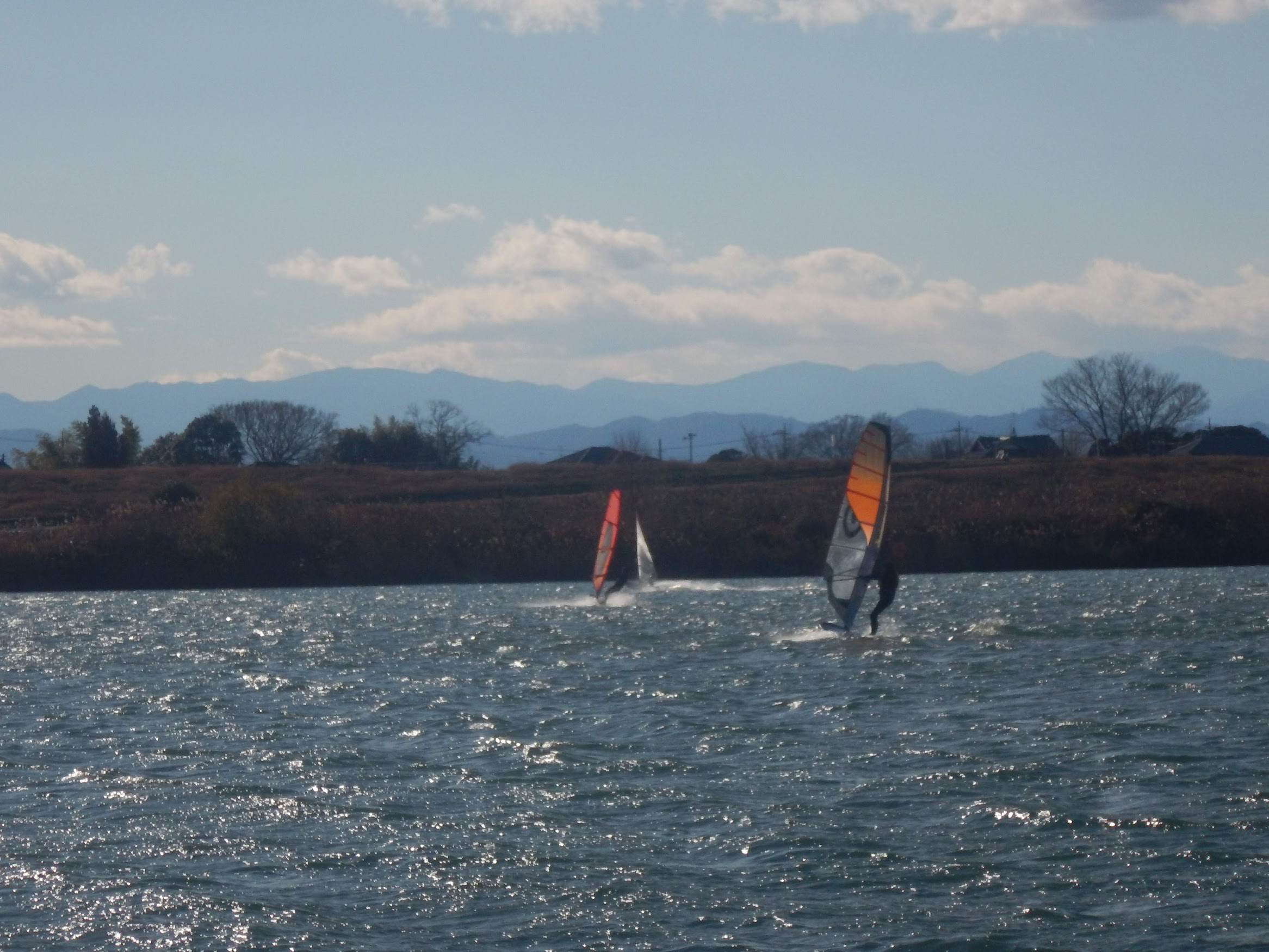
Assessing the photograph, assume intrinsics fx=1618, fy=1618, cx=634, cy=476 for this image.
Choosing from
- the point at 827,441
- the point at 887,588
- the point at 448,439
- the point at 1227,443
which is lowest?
the point at 887,588

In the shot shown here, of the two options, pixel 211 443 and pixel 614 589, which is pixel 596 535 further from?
pixel 211 443

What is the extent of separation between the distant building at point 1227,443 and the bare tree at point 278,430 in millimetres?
56083

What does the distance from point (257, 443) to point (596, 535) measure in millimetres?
72263

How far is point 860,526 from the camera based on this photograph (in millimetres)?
22250

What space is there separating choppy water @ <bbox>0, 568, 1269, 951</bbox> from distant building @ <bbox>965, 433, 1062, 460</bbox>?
60.9 metres

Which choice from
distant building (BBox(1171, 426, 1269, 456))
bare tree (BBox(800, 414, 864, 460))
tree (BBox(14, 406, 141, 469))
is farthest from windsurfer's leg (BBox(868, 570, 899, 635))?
bare tree (BBox(800, 414, 864, 460))

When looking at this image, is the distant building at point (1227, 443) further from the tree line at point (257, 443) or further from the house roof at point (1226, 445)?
the tree line at point (257, 443)

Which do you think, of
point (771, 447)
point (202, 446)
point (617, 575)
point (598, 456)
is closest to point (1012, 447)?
point (598, 456)

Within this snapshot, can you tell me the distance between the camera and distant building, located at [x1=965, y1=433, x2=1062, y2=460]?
85.8 m

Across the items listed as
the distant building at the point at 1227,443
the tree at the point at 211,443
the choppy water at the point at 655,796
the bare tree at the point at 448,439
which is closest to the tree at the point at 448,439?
the bare tree at the point at 448,439

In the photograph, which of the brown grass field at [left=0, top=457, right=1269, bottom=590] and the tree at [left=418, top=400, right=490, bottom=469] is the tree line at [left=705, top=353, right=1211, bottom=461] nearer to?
the tree at [left=418, top=400, right=490, bottom=469]

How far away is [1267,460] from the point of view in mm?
65625

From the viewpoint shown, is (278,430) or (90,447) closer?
(90,447)

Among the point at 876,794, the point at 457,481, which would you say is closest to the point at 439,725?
the point at 876,794
